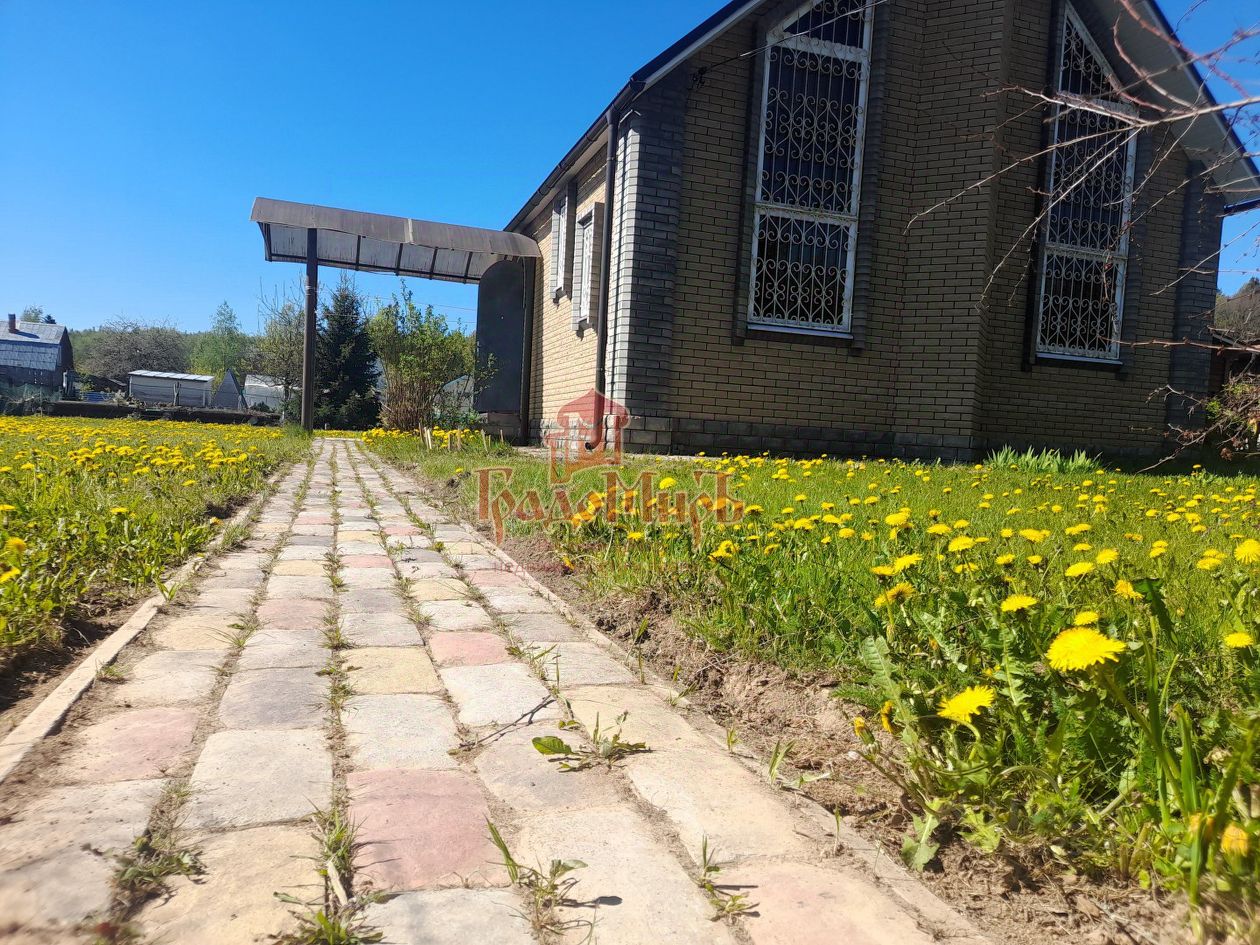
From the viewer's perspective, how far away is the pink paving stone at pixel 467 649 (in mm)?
2570

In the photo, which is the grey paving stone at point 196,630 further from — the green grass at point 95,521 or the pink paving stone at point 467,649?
the pink paving stone at point 467,649

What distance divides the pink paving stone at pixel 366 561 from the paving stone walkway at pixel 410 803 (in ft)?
3.34

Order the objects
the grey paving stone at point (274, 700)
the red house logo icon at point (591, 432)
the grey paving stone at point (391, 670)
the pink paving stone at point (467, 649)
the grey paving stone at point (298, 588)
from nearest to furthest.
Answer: the grey paving stone at point (274, 700)
the grey paving stone at point (391, 670)
the pink paving stone at point (467, 649)
the grey paving stone at point (298, 588)
the red house logo icon at point (591, 432)

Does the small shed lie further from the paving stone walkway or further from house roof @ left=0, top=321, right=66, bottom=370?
the paving stone walkway

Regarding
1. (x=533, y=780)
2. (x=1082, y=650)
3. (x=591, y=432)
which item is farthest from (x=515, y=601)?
(x=591, y=432)

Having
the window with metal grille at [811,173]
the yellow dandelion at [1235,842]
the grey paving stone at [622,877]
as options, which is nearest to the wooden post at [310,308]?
the window with metal grille at [811,173]

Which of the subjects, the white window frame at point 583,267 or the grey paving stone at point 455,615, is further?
the white window frame at point 583,267

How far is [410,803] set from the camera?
1619 millimetres

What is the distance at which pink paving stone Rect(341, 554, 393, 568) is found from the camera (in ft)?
12.9

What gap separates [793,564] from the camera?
2918mm

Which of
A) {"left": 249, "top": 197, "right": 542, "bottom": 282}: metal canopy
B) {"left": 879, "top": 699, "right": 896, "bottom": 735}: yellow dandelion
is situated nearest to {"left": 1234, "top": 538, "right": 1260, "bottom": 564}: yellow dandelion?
{"left": 879, "top": 699, "right": 896, "bottom": 735}: yellow dandelion

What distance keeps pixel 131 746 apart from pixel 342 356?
3084 centimetres

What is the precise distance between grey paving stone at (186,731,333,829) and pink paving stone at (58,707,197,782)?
9 centimetres

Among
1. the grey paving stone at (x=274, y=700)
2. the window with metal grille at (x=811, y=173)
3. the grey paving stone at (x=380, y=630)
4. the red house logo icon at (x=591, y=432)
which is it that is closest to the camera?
the grey paving stone at (x=274, y=700)
